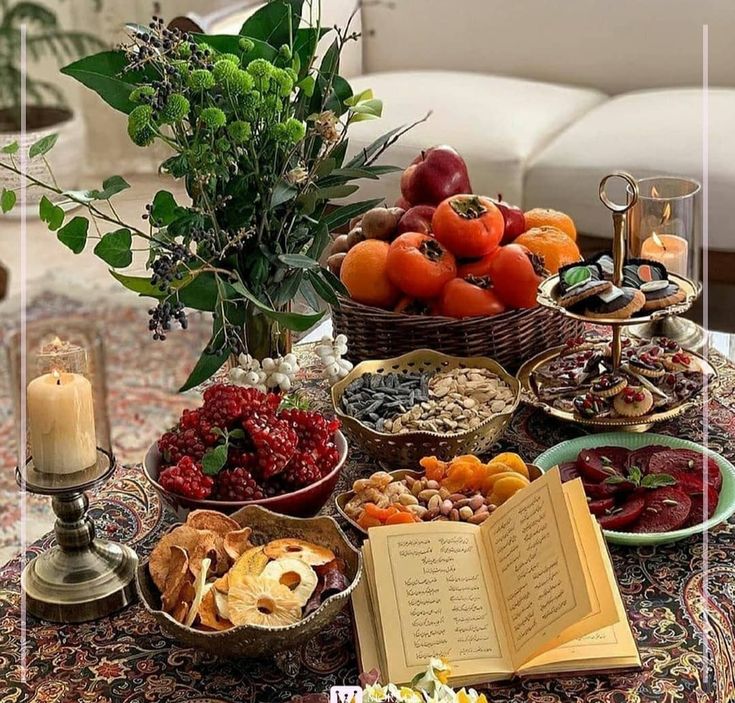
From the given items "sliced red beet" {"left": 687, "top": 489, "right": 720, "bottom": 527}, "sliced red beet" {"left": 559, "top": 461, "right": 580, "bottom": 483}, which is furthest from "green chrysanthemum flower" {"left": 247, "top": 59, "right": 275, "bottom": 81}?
"sliced red beet" {"left": 687, "top": 489, "right": 720, "bottom": 527}

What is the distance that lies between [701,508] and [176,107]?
69cm

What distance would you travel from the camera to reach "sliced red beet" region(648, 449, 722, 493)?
49.3 inches

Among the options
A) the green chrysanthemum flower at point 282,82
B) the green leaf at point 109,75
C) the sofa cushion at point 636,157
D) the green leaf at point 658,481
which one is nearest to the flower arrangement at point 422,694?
the green leaf at point 658,481

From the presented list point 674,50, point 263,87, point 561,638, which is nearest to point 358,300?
point 263,87

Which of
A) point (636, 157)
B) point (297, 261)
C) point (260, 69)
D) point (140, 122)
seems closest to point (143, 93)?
point (140, 122)

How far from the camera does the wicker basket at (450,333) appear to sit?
151 cm

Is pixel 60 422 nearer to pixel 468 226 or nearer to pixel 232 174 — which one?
pixel 232 174

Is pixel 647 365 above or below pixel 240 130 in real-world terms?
below

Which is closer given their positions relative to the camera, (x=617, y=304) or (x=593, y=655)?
(x=593, y=655)

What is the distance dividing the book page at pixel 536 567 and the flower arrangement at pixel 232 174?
1.29ft

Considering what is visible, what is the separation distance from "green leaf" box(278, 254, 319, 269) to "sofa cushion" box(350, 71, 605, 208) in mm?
1225

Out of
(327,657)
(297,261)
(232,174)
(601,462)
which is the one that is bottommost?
(327,657)

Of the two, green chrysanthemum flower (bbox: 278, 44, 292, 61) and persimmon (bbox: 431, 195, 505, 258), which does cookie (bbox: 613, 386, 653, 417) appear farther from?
green chrysanthemum flower (bbox: 278, 44, 292, 61)

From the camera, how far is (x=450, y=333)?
59.6 inches
